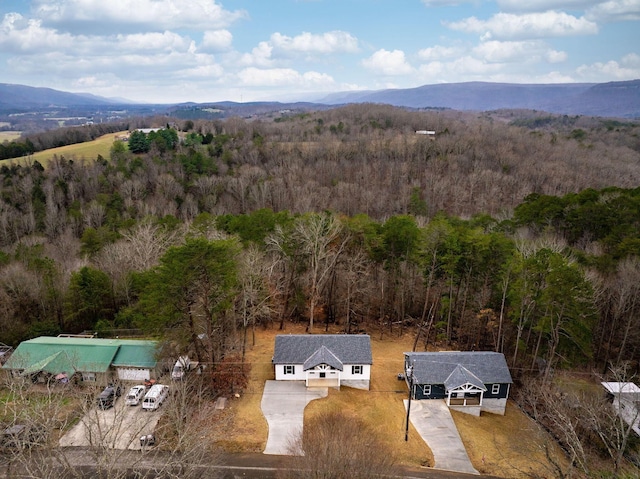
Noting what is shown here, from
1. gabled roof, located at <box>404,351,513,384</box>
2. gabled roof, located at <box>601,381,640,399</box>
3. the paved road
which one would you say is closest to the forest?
gabled roof, located at <box>601,381,640,399</box>

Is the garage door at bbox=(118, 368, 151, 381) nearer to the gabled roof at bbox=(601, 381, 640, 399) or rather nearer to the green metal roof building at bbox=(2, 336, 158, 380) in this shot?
the green metal roof building at bbox=(2, 336, 158, 380)

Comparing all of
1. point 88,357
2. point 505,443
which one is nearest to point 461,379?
point 505,443

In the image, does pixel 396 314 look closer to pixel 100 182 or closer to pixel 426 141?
pixel 100 182

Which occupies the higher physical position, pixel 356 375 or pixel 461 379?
pixel 461 379

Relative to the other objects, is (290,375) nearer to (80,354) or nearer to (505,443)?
(505,443)

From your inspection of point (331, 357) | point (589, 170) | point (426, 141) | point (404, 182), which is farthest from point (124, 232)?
point (589, 170)

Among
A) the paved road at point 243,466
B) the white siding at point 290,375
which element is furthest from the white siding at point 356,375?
the paved road at point 243,466
